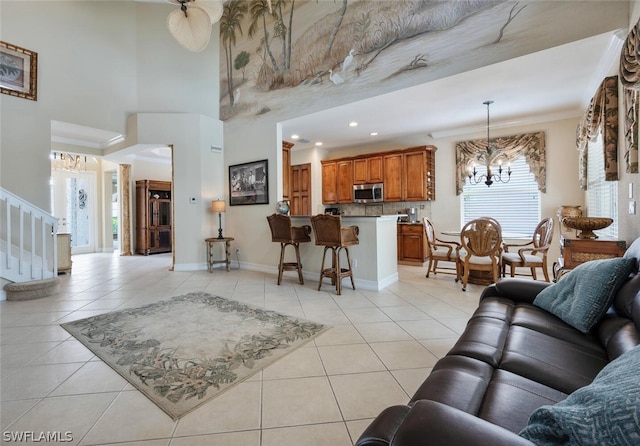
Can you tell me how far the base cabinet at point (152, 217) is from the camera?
800cm

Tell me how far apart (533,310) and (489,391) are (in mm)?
1082

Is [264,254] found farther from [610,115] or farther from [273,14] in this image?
[610,115]

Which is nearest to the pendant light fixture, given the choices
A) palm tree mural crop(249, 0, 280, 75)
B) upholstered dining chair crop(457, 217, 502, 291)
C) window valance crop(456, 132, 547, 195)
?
window valance crop(456, 132, 547, 195)

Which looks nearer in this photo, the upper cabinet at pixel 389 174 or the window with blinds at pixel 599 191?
the window with blinds at pixel 599 191

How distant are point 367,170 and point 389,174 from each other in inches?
22.0

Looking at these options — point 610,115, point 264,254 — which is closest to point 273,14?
point 264,254

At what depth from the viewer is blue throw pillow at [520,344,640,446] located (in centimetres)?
49

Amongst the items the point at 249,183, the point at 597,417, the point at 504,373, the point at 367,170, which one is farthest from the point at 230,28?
the point at 597,417

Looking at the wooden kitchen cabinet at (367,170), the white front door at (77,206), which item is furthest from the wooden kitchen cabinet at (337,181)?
the white front door at (77,206)

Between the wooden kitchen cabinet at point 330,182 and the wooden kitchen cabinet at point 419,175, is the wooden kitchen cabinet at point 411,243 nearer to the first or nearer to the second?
the wooden kitchen cabinet at point 419,175

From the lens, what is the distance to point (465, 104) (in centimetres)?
436

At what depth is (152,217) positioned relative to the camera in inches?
322

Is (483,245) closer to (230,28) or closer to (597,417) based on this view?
(597,417)

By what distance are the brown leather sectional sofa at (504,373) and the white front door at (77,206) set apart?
1013cm
